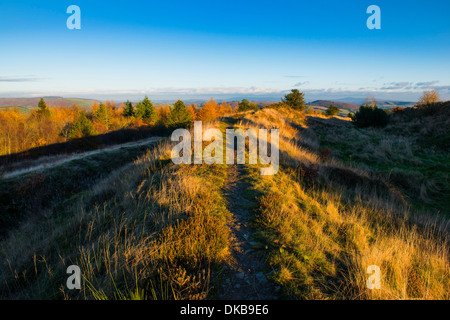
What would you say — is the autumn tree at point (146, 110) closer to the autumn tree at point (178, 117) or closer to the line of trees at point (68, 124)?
the line of trees at point (68, 124)

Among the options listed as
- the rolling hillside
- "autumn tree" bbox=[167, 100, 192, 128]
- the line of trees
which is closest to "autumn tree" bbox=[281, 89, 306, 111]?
the line of trees

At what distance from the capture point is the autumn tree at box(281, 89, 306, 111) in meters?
43.0

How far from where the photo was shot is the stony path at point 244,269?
245 centimetres

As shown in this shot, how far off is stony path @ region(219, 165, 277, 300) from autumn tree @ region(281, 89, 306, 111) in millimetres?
42579

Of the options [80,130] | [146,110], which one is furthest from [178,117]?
[80,130]

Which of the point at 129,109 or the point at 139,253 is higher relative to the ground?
the point at 129,109

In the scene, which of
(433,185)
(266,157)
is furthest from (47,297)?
(433,185)

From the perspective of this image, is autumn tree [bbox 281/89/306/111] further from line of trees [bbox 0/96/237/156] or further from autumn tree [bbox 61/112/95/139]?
autumn tree [bbox 61/112/95/139]

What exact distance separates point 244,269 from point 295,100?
45801 millimetres

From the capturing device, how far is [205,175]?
21.1ft

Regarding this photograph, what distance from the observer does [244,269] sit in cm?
285

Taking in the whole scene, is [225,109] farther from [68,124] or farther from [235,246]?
[235,246]

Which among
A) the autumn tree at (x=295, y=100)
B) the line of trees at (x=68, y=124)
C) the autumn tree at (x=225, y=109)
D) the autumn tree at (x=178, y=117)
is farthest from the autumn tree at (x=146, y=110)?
the autumn tree at (x=295, y=100)

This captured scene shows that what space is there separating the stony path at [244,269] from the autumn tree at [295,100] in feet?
140
